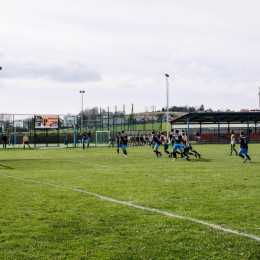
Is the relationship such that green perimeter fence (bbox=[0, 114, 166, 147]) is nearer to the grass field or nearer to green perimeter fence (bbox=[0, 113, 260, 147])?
green perimeter fence (bbox=[0, 113, 260, 147])

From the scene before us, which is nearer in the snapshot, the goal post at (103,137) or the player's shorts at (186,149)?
the player's shorts at (186,149)

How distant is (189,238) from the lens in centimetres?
736

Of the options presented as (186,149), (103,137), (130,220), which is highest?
(103,137)

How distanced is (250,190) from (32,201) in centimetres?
642

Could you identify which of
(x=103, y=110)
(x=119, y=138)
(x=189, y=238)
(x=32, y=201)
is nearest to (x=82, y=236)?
(x=189, y=238)

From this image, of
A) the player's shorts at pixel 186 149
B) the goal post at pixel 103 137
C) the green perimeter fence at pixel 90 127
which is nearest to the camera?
the player's shorts at pixel 186 149

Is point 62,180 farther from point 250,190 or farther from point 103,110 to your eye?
point 103,110

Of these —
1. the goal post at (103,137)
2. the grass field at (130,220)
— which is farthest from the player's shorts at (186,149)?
the goal post at (103,137)

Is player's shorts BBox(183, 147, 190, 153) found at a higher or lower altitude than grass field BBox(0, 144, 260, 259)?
higher

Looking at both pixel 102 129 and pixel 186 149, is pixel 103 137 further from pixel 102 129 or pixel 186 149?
pixel 186 149

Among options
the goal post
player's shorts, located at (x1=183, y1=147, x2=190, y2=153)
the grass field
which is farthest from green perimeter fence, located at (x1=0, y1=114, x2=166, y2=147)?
the grass field

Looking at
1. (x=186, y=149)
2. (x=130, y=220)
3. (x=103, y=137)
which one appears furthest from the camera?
(x=103, y=137)

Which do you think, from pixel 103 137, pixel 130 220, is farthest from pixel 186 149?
pixel 103 137

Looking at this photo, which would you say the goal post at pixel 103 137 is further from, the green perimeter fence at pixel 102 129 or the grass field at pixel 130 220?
the grass field at pixel 130 220
